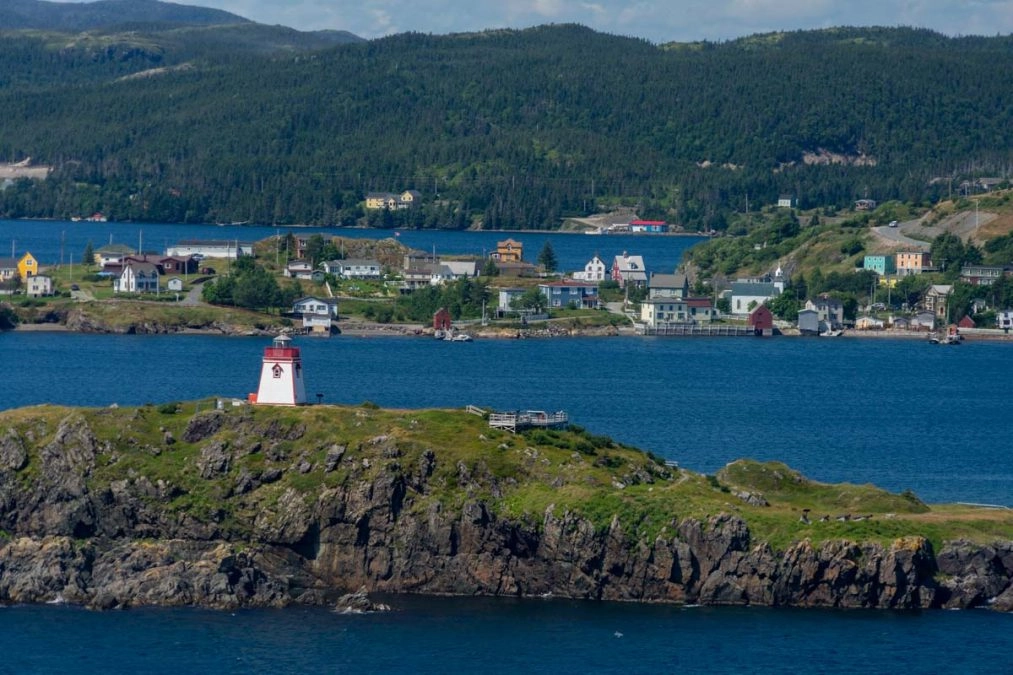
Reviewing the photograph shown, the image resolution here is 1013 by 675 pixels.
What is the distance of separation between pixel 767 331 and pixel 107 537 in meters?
71.1

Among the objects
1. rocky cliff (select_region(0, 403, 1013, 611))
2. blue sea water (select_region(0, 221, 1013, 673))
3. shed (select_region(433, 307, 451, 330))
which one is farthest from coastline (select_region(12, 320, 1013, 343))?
rocky cliff (select_region(0, 403, 1013, 611))

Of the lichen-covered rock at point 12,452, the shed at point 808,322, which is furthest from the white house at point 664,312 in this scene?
the lichen-covered rock at point 12,452

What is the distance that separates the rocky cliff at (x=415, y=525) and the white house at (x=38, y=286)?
6613cm

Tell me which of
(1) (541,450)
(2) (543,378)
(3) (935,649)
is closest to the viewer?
(3) (935,649)

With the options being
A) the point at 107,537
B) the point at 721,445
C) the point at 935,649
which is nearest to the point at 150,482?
the point at 107,537

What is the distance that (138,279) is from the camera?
4513 inches

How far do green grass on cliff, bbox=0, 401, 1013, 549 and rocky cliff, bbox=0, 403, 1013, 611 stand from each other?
54mm

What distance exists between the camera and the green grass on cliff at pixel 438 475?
45500 millimetres

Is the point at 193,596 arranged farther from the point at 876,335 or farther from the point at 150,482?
the point at 876,335

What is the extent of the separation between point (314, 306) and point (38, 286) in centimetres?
1657

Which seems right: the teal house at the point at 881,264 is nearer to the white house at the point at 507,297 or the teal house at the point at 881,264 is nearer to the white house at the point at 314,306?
the white house at the point at 507,297

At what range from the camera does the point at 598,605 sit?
147ft

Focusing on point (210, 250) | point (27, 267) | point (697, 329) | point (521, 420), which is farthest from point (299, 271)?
point (521, 420)

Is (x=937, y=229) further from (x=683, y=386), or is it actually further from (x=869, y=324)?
(x=683, y=386)
